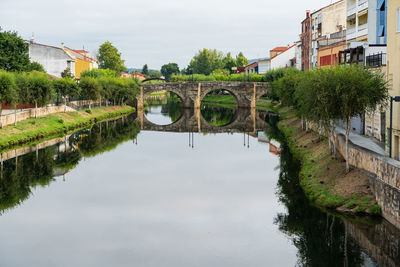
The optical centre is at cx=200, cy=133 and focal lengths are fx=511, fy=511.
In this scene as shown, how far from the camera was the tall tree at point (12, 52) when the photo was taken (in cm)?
7062

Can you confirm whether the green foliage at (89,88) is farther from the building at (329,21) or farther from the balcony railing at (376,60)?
the balcony railing at (376,60)

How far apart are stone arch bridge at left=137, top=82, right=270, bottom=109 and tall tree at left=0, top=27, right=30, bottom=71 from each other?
1324 inches

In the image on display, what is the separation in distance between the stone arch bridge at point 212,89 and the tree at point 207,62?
7991 centimetres

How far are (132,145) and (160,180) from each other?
62.1ft

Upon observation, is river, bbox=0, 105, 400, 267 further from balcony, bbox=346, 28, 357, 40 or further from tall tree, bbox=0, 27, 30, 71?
tall tree, bbox=0, 27, 30, 71

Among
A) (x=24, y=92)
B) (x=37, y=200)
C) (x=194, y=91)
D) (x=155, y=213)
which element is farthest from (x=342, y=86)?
(x=194, y=91)

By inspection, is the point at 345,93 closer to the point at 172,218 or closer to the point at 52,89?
the point at 172,218

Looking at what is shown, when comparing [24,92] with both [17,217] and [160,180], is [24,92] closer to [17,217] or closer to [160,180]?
[160,180]

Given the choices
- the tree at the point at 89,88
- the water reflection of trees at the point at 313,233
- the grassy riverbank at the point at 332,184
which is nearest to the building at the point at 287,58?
the tree at the point at 89,88

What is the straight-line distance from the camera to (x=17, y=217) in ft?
85.6

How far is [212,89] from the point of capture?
105 metres

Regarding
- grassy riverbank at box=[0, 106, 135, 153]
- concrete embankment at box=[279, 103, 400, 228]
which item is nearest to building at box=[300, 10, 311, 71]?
grassy riverbank at box=[0, 106, 135, 153]

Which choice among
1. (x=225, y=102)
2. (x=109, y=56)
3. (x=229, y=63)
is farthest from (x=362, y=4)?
(x=229, y=63)

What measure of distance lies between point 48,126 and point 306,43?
45.7 metres
